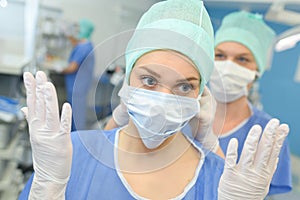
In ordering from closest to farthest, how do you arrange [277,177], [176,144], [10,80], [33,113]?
[33,113] → [176,144] → [277,177] → [10,80]

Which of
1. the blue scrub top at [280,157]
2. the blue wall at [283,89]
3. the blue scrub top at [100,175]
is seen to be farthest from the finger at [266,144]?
the blue wall at [283,89]

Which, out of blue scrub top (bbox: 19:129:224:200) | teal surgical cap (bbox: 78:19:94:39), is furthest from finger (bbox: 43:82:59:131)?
teal surgical cap (bbox: 78:19:94:39)

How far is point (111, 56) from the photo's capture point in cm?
92

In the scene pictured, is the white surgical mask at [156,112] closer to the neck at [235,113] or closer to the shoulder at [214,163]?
the shoulder at [214,163]

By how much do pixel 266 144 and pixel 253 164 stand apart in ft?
0.20

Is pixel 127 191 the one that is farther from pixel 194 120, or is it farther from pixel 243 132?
pixel 243 132

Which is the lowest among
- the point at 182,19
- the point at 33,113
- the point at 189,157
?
the point at 189,157

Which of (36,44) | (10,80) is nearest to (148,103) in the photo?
(10,80)

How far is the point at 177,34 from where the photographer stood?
0.85 m

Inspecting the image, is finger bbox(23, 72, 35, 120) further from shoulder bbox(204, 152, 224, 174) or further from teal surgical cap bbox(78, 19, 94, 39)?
teal surgical cap bbox(78, 19, 94, 39)

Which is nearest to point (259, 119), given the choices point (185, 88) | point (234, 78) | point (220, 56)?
point (234, 78)

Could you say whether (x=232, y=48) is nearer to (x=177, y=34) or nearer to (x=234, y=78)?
(x=234, y=78)

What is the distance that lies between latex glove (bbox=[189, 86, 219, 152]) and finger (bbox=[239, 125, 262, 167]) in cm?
31

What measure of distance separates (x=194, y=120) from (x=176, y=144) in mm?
114
